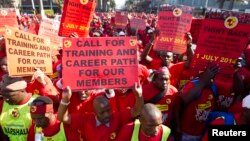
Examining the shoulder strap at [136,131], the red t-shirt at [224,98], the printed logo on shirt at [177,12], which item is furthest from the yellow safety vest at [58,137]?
the printed logo on shirt at [177,12]

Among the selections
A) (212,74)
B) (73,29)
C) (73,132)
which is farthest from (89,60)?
(73,29)

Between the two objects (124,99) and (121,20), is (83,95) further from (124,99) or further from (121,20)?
(121,20)

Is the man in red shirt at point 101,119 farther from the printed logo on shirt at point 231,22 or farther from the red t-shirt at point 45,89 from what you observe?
the printed logo on shirt at point 231,22

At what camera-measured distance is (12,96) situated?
3.88m

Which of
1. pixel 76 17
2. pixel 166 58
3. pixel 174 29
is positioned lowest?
pixel 166 58

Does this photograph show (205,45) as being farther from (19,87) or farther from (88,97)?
(19,87)

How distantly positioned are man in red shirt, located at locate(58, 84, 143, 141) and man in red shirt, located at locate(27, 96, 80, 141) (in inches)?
3.5

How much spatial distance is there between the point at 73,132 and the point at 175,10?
3.16 m

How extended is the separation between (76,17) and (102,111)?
9.75 ft

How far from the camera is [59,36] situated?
20.7 feet

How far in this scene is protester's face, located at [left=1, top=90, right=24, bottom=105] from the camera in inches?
153

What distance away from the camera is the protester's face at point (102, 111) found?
3.59 m

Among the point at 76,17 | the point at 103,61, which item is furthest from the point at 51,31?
the point at 103,61

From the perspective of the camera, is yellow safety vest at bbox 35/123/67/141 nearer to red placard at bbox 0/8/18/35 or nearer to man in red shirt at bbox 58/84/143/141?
man in red shirt at bbox 58/84/143/141
